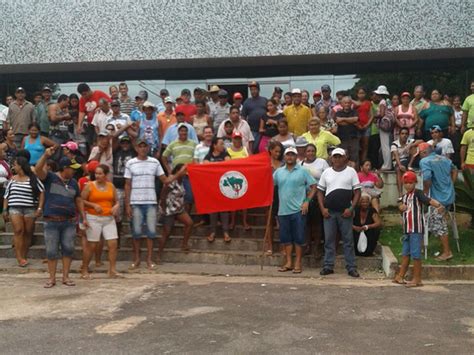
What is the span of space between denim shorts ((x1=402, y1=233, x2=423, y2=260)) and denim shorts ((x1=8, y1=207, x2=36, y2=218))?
604cm

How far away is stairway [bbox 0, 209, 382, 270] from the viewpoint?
10242 millimetres

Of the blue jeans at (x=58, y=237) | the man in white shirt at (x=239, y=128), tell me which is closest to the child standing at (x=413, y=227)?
the man in white shirt at (x=239, y=128)

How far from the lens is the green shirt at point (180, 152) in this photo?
36.0 ft

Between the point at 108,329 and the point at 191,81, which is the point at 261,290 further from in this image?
the point at 191,81

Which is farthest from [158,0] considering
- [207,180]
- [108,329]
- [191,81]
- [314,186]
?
[108,329]

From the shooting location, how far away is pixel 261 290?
27.8ft

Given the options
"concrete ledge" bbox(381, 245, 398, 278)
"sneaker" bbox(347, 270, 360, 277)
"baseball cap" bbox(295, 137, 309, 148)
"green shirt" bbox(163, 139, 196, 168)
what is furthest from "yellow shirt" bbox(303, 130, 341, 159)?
"sneaker" bbox(347, 270, 360, 277)

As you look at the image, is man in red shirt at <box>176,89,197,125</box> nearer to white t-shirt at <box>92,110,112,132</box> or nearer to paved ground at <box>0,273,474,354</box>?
white t-shirt at <box>92,110,112,132</box>

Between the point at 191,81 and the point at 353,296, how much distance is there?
9866 mm

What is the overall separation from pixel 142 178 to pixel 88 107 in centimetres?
337

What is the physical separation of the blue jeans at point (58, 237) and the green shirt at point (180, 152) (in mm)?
2478

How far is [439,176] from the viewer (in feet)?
32.2

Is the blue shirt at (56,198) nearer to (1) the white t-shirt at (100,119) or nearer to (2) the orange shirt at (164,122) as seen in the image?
(1) the white t-shirt at (100,119)

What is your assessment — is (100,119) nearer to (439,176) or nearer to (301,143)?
(301,143)
